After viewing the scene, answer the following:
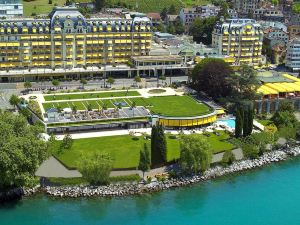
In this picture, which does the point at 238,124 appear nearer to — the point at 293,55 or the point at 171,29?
the point at 293,55

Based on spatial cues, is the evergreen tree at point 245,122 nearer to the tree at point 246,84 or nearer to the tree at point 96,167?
the tree at point 246,84

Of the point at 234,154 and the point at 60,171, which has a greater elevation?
the point at 234,154

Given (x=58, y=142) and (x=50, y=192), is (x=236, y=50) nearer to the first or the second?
(x=58, y=142)

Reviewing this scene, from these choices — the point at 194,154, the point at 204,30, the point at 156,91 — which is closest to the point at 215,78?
the point at 156,91

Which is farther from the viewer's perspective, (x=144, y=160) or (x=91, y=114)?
(x=91, y=114)

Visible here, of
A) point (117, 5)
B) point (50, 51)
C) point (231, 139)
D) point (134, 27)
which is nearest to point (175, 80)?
point (134, 27)

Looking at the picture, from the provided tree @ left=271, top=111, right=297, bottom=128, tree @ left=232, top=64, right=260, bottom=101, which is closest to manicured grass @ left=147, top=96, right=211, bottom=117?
tree @ left=232, top=64, right=260, bottom=101
